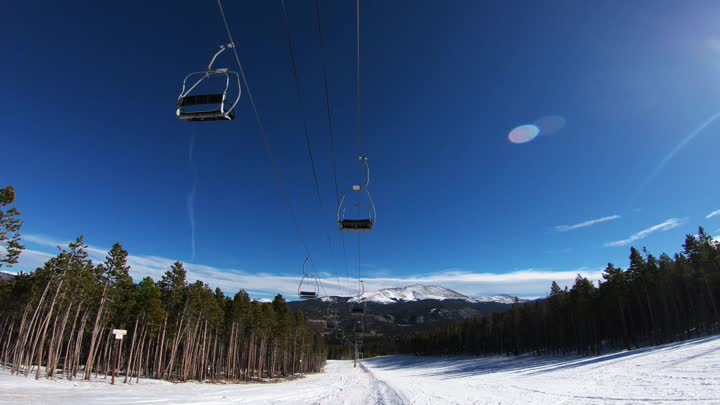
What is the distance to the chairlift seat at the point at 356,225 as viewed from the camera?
17.0 metres

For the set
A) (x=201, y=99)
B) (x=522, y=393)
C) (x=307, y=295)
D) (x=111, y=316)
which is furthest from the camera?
(x=111, y=316)

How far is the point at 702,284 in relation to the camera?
197ft

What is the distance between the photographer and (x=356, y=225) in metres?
17.3

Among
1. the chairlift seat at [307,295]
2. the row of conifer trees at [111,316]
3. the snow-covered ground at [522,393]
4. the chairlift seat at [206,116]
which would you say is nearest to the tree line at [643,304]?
the snow-covered ground at [522,393]

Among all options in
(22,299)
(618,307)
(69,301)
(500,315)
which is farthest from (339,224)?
(500,315)

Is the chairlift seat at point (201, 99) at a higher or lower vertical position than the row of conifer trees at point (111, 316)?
higher

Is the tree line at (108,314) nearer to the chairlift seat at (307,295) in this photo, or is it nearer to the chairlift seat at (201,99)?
the chairlift seat at (307,295)

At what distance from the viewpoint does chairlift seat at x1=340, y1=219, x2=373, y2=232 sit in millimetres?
17017

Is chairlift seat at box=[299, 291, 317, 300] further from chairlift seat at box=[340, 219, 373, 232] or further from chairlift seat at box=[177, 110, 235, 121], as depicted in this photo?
chairlift seat at box=[177, 110, 235, 121]

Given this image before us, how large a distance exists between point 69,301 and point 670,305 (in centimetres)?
9419

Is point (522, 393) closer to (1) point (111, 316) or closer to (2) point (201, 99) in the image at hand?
(2) point (201, 99)

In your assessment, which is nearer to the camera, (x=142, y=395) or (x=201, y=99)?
(x=201, y=99)

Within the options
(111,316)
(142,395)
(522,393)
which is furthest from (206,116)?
(111,316)

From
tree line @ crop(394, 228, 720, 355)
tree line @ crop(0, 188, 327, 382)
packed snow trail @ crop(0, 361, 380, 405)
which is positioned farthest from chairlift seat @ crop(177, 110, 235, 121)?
tree line @ crop(394, 228, 720, 355)
